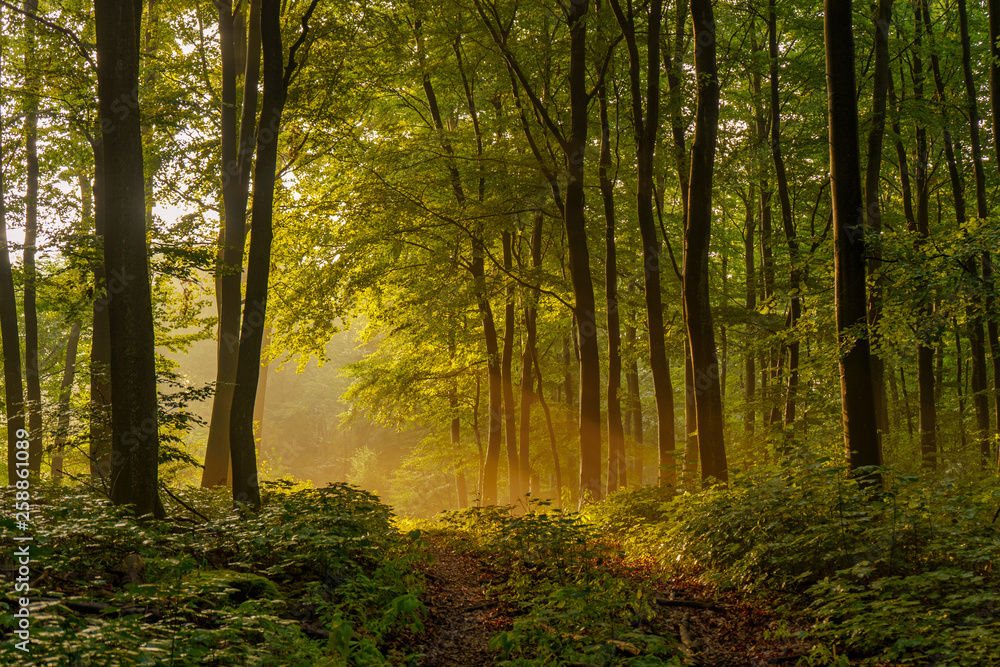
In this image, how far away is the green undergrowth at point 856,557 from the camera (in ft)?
13.8

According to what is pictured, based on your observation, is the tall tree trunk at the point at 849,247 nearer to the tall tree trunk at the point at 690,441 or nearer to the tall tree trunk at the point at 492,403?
the tall tree trunk at the point at 690,441

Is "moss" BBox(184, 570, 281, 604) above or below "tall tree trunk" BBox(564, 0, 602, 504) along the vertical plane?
below

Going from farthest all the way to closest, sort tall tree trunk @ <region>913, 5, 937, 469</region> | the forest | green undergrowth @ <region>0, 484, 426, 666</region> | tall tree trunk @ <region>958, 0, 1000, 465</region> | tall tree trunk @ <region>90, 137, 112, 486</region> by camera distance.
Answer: tall tree trunk @ <region>913, 5, 937, 469</region>, tall tree trunk @ <region>958, 0, 1000, 465</region>, tall tree trunk @ <region>90, 137, 112, 486</region>, the forest, green undergrowth @ <region>0, 484, 426, 666</region>

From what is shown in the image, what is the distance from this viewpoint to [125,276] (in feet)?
20.7

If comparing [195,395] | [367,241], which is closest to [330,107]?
[367,241]

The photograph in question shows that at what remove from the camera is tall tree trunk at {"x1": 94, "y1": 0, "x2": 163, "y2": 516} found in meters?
6.29

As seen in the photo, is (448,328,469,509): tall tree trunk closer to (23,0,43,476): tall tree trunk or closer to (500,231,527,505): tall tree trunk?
(500,231,527,505): tall tree trunk

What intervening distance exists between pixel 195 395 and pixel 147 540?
3.82 meters

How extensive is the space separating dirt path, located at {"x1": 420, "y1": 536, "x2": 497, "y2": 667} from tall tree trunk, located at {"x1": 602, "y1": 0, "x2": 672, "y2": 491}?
4.78m

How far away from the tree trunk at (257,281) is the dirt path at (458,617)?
10.4 feet

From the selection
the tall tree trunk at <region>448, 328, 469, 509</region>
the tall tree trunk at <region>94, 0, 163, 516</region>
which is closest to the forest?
the tall tree trunk at <region>94, 0, 163, 516</region>

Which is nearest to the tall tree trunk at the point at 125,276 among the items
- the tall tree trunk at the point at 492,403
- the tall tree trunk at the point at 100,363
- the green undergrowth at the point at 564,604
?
the tall tree trunk at the point at 100,363

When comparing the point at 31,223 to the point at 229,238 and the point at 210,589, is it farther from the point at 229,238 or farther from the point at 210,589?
the point at 210,589

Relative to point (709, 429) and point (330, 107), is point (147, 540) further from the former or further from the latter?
point (330, 107)
